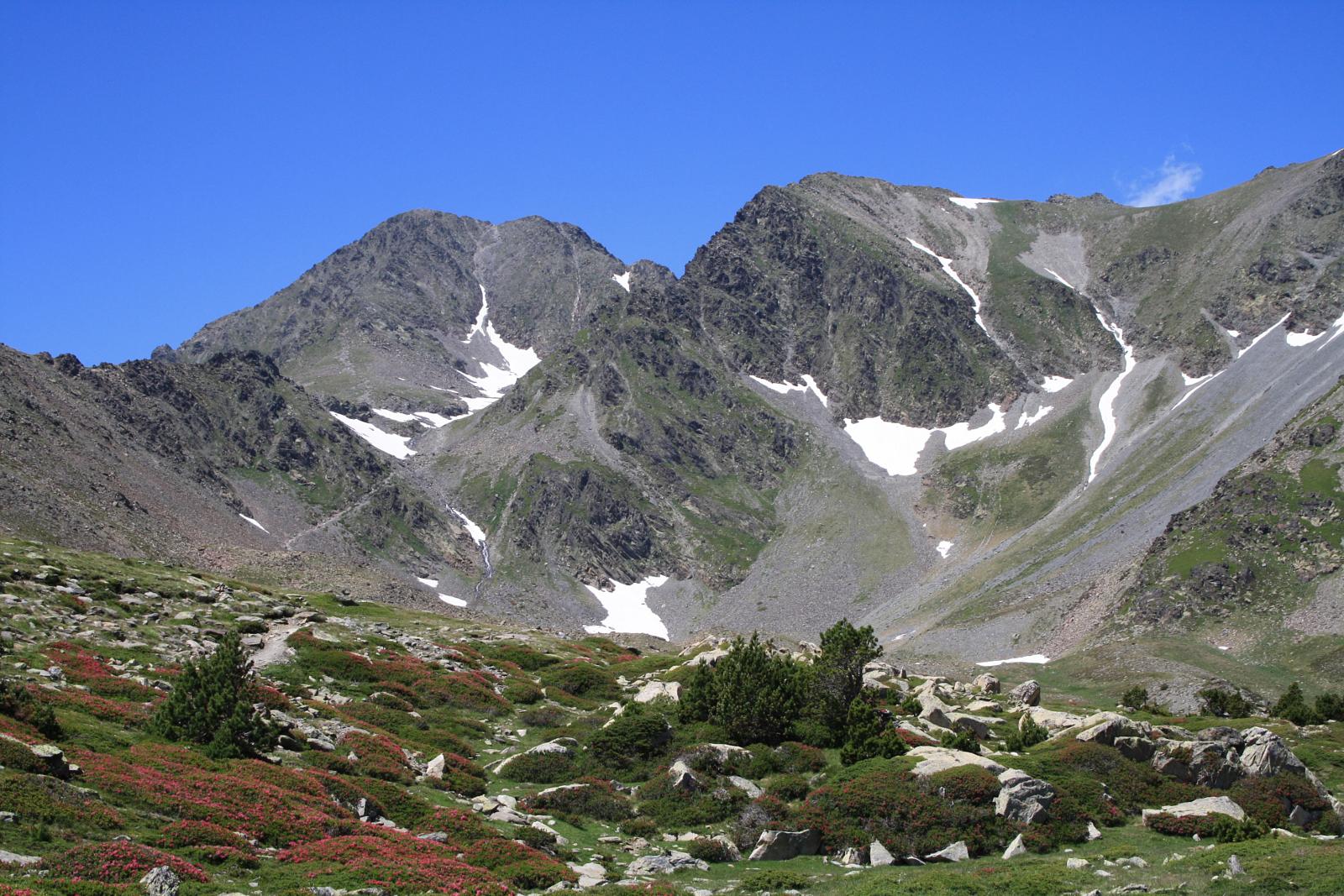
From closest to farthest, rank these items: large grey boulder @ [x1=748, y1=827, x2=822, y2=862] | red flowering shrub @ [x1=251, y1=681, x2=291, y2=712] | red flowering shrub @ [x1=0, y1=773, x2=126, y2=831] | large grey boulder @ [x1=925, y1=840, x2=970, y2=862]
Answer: red flowering shrub @ [x1=0, y1=773, x2=126, y2=831], large grey boulder @ [x1=748, y1=827, x2=822, y2=862], large grey boulder @ [x1=925, y1=840, x2=970, y2=862], red flowering shrub @ [x1=251, y1=681, x2=291, y2=712]

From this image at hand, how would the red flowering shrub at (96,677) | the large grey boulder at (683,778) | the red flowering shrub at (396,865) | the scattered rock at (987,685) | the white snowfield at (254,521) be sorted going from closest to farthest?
1. the red flowering shrub at (396,865)
2. the red flowering shrub at (96,677)
3. the large grey boulder at (683,778)
4. the scattered rock at (987,685)
5. the white snowfield at (254,521)

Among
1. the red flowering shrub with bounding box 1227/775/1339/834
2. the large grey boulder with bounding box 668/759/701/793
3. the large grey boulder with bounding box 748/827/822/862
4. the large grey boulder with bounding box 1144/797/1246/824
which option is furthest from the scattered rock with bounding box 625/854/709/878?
the red flowering shrub with bounding box 1227/775/1339/834

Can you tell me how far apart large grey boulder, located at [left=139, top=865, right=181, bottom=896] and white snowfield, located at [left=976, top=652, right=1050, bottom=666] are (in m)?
128

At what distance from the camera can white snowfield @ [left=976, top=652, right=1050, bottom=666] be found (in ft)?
441

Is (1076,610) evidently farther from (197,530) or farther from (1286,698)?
(197,530)

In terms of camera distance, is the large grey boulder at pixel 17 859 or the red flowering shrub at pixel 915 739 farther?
the red flowering shrub at pixel 915 739

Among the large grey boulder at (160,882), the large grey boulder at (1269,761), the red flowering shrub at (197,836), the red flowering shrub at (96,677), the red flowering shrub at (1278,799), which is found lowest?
the red flowering shrub at (1278,799)

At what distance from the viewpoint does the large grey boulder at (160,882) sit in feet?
62.1

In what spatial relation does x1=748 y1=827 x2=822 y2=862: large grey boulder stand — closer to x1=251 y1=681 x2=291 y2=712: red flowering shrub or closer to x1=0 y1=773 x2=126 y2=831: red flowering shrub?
x1=0 y1=773 x2=126 y2=831: red flowering shrub

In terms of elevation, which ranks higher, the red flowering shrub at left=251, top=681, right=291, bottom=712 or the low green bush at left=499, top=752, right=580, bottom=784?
the red flowering shrub at left=251, top=681, right=291, bottom=712

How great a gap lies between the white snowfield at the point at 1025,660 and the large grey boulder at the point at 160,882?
128m

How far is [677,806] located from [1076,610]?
131 meters

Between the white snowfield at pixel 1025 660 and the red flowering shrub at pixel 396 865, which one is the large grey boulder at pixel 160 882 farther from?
the white snowfield at pixel 1025 660

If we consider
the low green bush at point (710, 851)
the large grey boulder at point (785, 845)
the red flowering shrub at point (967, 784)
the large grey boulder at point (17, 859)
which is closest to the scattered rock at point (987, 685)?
the red flowering shrub at point (967, 784)
